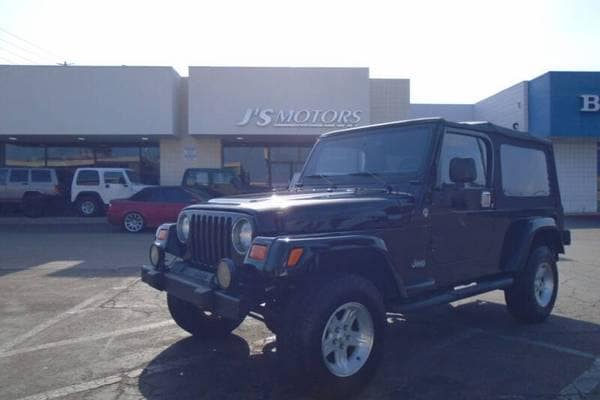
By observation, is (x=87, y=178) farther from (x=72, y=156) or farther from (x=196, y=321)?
(x=196, y=321)

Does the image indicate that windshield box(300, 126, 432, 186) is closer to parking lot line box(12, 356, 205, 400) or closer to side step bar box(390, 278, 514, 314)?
side step bar box(390, 278, 514, 314)

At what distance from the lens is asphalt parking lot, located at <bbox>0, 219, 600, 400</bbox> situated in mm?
4035

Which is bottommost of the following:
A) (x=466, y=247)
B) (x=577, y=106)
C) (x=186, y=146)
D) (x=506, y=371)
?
(x=506, y=371)

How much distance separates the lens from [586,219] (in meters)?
20.6

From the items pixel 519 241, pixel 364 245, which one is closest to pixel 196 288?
pixel 364 245

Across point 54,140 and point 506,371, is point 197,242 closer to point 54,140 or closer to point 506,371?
point 506,371

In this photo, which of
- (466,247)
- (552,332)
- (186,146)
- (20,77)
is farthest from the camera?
(186,146)

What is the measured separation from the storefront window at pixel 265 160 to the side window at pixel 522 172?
17.0 metres

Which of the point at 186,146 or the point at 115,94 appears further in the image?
the point at 186,146

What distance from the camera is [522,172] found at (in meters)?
6.05

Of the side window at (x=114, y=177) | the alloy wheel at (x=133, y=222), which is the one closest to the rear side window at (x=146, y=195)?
the alloy wheel at (x=133, y=222)

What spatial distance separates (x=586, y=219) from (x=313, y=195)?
19.7 m

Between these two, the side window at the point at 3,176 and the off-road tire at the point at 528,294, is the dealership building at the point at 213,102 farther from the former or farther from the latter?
the off-road tire at the point at 528,294

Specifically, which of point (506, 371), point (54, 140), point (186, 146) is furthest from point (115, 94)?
point (506, 371)
